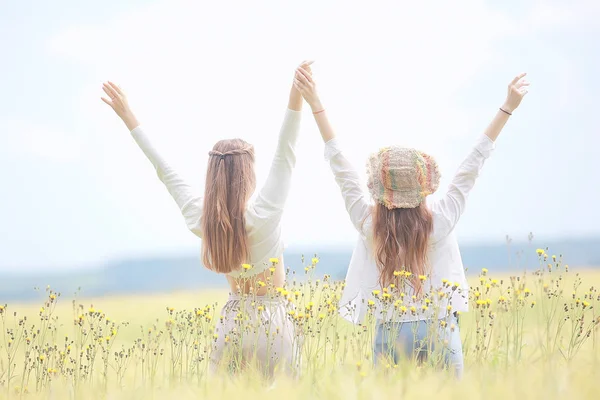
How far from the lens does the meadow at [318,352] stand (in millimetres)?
3843

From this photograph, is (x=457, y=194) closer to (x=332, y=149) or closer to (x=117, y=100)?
(x=332, y=149)

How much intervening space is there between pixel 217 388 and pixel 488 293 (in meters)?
1.81

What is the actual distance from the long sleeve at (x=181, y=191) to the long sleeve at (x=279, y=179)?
0.44m

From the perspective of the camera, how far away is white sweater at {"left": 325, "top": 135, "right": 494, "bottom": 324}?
4512 millimetres

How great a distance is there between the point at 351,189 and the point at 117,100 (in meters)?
1.86

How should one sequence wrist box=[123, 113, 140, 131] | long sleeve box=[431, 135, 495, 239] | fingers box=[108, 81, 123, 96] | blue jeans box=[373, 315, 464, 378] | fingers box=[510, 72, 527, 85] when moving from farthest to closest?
1. fingers box=[108, 81, 123, 96]
2. wrist box=[123, 113, 140, 131]
3. fingers box=[510, 72, 527, 85]
4. long sleeve box=[431, 135, 495, 239]
5. blue jeans box=[373, 315, 464, 378]

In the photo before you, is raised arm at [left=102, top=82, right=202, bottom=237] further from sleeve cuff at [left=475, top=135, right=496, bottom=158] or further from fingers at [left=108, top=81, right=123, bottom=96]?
sleeve cuff at [left=475, top=135, right=496, bottom=158]

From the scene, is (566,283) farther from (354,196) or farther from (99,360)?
(99,360)

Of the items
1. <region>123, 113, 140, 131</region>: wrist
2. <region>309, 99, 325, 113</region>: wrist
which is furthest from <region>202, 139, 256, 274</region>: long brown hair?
<region>123, 113, 140, 131</region>: wrist

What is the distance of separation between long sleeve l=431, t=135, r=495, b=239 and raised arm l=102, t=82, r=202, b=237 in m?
1.50

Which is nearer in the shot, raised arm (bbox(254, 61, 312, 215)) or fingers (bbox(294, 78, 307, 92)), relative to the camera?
raised arm (bbox(254, 61, 312, 215))

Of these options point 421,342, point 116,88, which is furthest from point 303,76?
point 421,342

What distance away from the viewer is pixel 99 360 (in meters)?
5.32

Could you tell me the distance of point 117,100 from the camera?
5242mm
